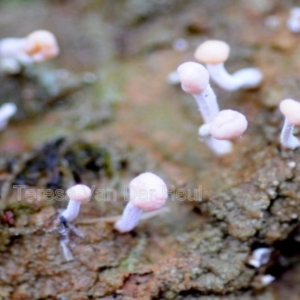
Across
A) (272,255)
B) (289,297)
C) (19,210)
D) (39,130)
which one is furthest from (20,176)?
(289,297)

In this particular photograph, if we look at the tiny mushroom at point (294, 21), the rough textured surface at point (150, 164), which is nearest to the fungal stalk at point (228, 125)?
the rough textured surface at point (150, 164)

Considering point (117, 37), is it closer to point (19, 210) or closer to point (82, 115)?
point (82, 115)

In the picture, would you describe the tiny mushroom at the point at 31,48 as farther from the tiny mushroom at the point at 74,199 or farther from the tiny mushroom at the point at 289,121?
the tiny mushroom at the point at 289,121

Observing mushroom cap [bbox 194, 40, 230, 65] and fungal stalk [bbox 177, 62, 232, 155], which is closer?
fungal stalk [bbox 177, 62, 232, 155]

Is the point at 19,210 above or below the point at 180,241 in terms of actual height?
above

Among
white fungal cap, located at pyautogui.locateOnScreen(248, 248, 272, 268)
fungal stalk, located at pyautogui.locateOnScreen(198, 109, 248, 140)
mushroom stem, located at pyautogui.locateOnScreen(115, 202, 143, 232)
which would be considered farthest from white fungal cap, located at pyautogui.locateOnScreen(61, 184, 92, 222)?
white fungal cap, located at pyautogui.locateOnScreen(248, 248, 272, 268)

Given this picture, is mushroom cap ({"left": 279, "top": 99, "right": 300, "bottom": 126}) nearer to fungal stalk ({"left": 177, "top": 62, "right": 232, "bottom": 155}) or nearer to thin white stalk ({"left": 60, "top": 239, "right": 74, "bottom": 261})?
fungal stalk ({"left": 177, "top": 62, "right": 232, "bottom": 155})

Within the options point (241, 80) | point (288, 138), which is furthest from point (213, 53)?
point (288, 138)
